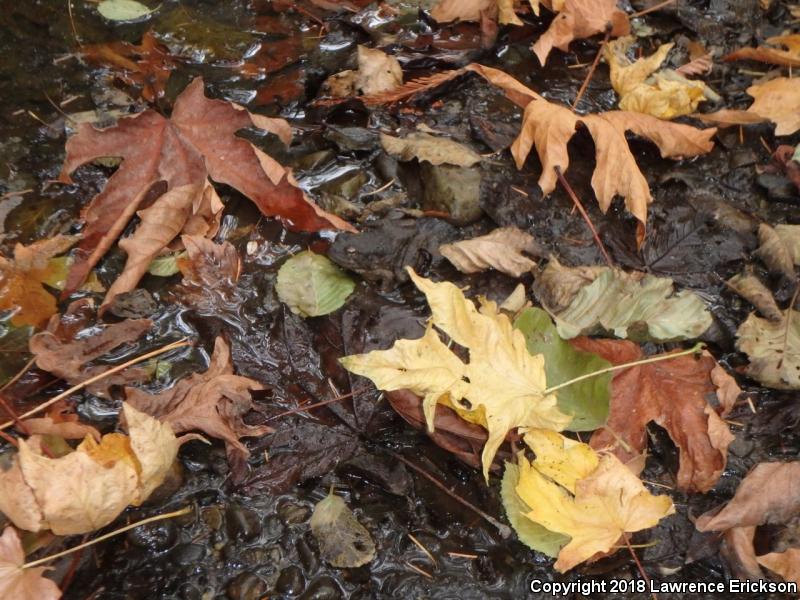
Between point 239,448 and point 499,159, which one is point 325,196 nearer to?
point 499,159

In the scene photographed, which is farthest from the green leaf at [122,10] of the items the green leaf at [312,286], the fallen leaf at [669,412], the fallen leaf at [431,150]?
the fallen leaf at [669,412]

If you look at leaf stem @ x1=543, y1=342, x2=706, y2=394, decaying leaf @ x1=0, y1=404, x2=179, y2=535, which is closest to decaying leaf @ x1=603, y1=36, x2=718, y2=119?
leaf stem @ x1=543, y1=342, x2=706, y2=394

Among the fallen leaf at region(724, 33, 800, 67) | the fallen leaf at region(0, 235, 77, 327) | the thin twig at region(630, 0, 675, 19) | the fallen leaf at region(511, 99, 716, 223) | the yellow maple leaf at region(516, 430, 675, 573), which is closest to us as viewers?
the yellow maple leaf at region(516, 430, 675, 573)

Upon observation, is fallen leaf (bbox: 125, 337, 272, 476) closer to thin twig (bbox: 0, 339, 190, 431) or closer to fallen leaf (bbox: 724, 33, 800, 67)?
thin twig (bbox: 0, 339, 190, 431)

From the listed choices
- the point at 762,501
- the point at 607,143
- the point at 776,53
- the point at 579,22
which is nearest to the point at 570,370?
the point at 762,501

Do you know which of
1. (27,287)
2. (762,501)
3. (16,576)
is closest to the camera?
(16,576)

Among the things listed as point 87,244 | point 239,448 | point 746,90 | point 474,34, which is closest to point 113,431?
point 239,448

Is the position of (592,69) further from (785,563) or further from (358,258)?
(785,563)

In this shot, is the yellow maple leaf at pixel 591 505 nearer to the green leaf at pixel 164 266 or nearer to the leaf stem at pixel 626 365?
the leaf stem at pixel 626 365
